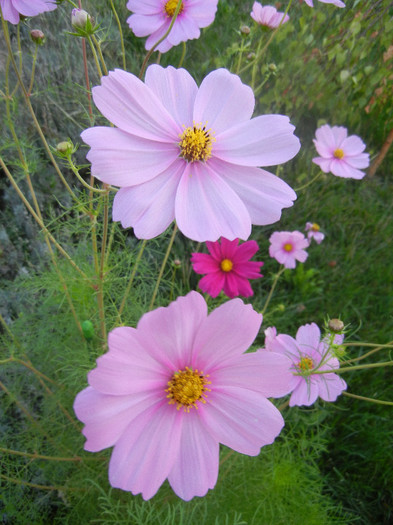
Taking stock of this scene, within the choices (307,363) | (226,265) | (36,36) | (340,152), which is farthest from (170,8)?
(340,152)

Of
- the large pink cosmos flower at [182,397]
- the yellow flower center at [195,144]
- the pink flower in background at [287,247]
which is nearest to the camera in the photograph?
the large pink cosmos flower at [182,397]

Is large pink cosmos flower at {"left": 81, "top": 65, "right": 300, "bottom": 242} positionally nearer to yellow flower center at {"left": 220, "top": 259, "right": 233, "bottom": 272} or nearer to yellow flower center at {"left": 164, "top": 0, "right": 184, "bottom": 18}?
yellow flower center at {"left": 164, "top": 0, "right": 184, "bottom": 18}

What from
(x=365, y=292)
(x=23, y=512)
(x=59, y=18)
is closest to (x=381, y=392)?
(x=365, y=292)

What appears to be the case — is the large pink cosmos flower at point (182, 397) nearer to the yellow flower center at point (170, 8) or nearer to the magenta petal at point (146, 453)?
the magenta petal at point (146, 453)

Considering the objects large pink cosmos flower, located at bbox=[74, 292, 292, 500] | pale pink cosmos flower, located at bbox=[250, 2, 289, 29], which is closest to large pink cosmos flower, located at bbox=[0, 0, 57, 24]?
large pink cosmos flower, located at bbox=[74, 292, 292, 500]

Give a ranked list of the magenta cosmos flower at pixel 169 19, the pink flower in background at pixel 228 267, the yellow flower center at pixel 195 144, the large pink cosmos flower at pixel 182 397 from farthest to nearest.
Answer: the pink flower in background at pixel 228 267
the magenta cosmos flower at pixel 169 19
the yellow flower center at pixel 195 144
the large pink cosmos flower at pixel 182 397

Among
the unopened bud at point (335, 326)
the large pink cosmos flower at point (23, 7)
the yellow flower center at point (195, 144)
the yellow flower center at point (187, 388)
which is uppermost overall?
the large pink cosmos flower at point (23, 7)

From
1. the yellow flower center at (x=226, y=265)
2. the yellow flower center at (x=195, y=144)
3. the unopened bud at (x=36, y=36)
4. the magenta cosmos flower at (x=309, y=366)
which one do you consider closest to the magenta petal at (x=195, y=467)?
the magenta cosmos flower at (x=309, y=366)

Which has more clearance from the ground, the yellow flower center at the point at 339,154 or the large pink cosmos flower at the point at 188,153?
the large pink cosmos flower at the point at 188,153
